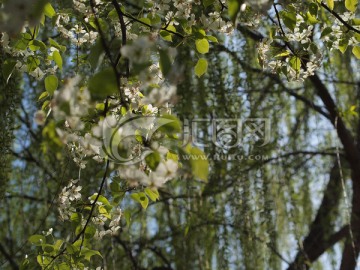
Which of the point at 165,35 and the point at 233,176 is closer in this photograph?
the point at 165,35

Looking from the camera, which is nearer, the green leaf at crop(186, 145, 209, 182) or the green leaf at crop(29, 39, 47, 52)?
the green leaf at crop(186, 145, 209, 182)

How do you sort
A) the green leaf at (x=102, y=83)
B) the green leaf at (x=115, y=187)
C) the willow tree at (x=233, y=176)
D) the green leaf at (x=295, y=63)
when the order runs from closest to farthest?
the green leaf at (x=102, y=83) < the green leaf at (x=115, y=187) < the green leaf at (x=295, y=63) < the willow tree at (x=233, y=176)

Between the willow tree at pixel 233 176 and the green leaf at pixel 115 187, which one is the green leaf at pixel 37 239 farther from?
the willow tree at pixel 233 176

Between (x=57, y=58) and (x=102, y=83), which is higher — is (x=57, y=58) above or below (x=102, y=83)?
above

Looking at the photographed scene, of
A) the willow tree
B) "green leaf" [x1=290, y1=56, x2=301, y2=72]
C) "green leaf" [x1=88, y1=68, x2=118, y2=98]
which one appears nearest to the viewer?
"green leaf" [x1=88, y1=68, x2=118, y2=98]

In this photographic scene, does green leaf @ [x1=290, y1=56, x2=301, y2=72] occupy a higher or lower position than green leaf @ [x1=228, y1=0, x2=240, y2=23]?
higher

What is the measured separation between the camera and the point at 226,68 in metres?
2.32

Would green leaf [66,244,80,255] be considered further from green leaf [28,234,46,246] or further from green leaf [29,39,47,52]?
green leaf [29,39,47,52]

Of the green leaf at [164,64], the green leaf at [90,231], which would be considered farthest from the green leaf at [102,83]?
the green leaf at [90,231]

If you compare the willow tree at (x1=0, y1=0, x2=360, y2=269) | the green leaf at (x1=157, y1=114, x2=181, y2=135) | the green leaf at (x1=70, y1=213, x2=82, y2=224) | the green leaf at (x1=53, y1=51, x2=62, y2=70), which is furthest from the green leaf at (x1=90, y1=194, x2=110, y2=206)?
the willow tree at (x1=0, y1=0, x2=360, y2=269)

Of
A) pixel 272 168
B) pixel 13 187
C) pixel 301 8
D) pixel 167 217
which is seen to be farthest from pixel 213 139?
pixel 301 8

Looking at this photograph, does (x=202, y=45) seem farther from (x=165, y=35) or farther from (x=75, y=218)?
(x=75, y=218)

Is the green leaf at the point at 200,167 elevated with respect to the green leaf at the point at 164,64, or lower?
lower

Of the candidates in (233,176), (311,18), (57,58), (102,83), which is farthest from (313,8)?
(233,176)
